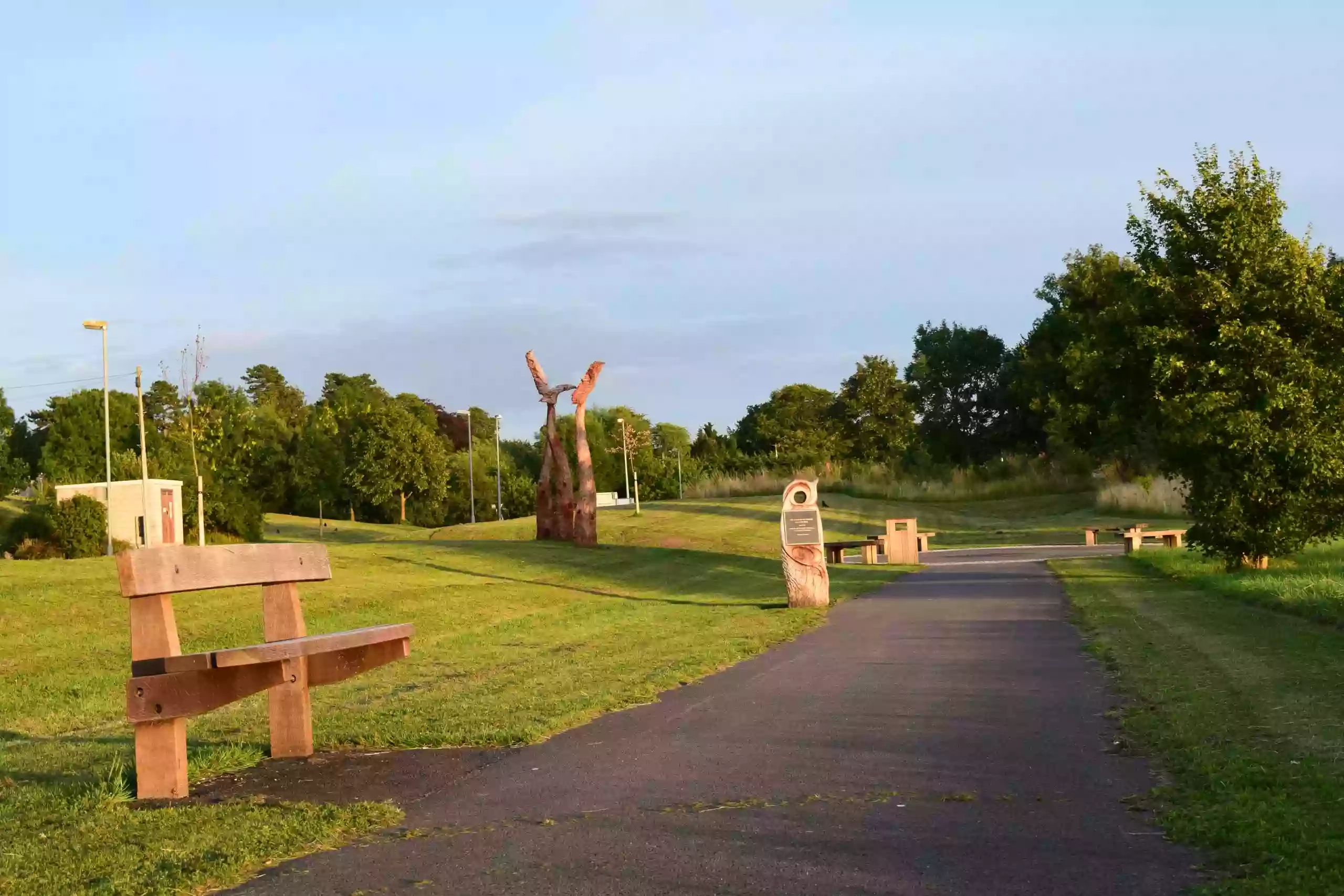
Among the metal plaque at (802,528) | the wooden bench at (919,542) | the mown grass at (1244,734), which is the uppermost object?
the metal plaque at (802,528)

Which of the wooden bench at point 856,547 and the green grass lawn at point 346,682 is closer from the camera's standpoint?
the green grass lawn at point 346,682

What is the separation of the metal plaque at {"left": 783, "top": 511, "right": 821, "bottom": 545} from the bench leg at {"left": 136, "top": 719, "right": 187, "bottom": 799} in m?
13.2

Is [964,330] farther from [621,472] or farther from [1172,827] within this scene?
[1172,827]

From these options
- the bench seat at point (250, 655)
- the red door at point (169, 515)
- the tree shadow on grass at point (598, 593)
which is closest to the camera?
the bench seat at point (250, 655)

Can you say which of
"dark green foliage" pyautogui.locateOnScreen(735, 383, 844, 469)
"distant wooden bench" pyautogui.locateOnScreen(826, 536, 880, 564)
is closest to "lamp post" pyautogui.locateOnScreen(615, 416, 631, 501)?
"dark green foliage" pyautogui.locateOnScreen(735, 383, 844, 469)

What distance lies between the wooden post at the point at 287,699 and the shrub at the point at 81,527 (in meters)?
35.3

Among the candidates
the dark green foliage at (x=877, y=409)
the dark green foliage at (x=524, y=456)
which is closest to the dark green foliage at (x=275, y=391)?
the dark green foliage at (x=524, y=456)

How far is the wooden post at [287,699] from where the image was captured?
24.3ft

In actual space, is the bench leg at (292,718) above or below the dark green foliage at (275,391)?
below

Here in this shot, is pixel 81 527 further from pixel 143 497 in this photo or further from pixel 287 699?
pixel 287 699

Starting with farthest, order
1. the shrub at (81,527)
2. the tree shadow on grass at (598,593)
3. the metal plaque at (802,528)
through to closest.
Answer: the shrub at (81,527) < the tree shadow on grass at (598,593) < the metal plaque at (802,528)

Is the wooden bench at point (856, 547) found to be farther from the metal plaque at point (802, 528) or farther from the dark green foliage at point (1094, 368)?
the metal plaque at point (802, 528)

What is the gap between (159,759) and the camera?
6.34m

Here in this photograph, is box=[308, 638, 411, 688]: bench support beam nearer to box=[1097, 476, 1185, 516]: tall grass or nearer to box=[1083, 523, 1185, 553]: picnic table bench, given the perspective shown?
box=[1083, 523, 1185, 553]: picnic table bench
